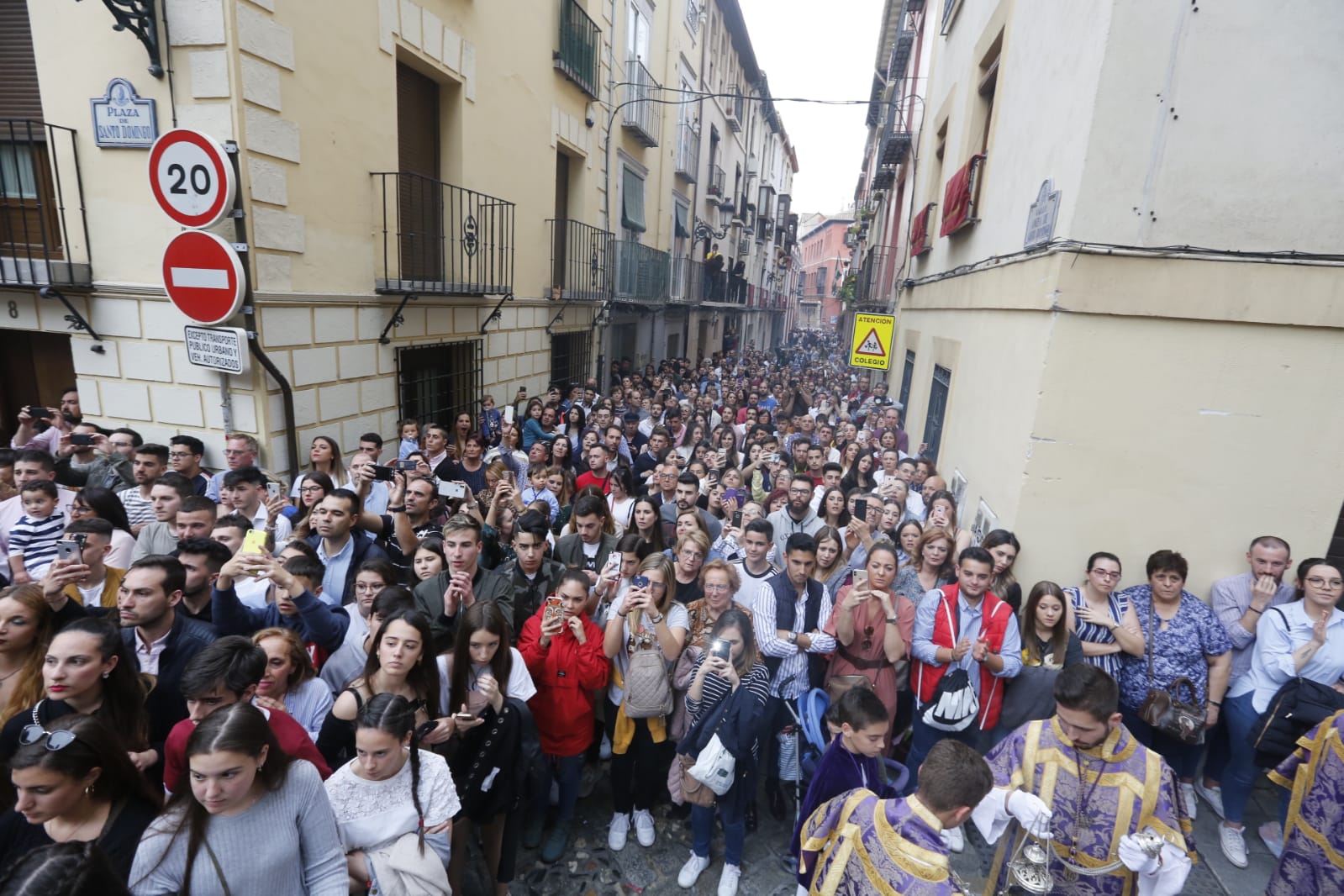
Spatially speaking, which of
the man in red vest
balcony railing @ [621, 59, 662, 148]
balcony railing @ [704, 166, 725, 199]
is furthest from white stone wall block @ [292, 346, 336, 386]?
balcony railing @ [704, 166, 725, 199]

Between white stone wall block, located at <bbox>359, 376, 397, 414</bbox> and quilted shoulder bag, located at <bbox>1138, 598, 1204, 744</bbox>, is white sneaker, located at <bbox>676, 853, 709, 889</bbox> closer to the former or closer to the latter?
quilted shoulder bag, located at <bbox>1138, 598, 1204, 744</bbox>

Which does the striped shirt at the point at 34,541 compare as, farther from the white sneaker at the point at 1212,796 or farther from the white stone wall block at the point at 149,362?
the white sneaker at the point at 1212,796

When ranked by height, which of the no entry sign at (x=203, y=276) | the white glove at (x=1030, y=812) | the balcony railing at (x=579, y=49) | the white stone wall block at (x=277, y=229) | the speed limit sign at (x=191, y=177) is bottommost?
the white glove at (x=1030, y=812)

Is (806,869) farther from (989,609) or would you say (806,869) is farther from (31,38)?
(31,38)

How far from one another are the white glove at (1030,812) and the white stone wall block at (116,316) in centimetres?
690

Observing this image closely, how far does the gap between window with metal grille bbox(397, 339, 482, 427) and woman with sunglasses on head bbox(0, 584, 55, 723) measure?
4.75 metres

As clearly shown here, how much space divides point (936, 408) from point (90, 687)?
26.7ft

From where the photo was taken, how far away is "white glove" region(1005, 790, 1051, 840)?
8.36ft

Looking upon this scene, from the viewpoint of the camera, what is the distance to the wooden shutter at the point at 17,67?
5453 mm

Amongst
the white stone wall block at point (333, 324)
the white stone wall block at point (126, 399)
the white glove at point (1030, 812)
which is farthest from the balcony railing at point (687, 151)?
the white glove at point (1030, 812)

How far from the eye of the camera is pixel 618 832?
12.5 ft

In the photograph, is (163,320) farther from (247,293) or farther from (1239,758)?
(1239,758)

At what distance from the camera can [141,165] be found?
5.28 meters

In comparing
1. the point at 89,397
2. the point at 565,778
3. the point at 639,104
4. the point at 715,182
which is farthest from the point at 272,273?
the point at 715,182
